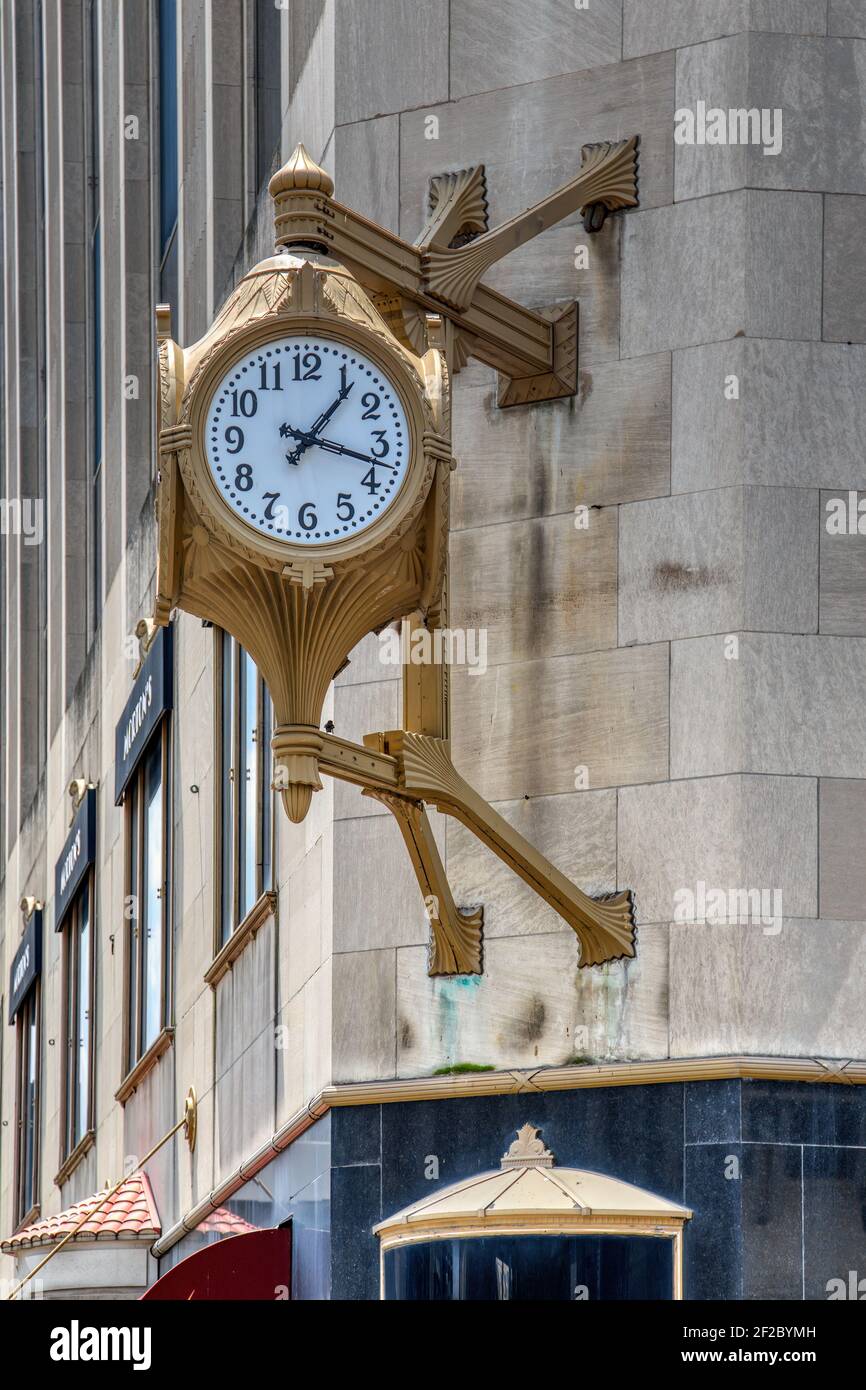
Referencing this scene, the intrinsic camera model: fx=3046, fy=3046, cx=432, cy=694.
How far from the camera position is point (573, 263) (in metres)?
17.1

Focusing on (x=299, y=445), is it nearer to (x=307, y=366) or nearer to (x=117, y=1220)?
(x=307, y=366)

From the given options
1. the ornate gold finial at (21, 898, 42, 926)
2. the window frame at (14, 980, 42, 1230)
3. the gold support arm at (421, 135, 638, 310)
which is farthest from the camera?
the ornate gold finial at (21, 898, 42, 926)

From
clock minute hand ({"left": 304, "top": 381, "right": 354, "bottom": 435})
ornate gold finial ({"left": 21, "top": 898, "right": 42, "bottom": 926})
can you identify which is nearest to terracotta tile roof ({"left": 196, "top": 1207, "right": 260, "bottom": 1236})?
clock minute hand ({"left": 304, "top": 381, "right": 354, "bottom": 435})

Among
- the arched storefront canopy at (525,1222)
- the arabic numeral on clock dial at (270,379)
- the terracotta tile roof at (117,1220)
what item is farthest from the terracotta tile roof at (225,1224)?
the arabic numeral on clock dial at (270,379)

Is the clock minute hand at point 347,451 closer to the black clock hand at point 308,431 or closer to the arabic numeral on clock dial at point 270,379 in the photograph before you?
the black clock hand at point 308,431

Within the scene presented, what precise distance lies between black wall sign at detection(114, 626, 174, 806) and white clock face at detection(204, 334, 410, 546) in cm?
1086

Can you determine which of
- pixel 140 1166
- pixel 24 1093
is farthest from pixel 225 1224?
pixel 24 1093

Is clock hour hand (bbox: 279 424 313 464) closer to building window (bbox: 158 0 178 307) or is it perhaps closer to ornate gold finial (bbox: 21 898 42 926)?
building window (bbox: 158 0 178 307)

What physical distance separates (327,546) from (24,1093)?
2816cm

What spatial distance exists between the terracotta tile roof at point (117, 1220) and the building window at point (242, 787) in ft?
12.4

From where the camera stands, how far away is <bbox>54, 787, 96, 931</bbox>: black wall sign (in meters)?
33.2

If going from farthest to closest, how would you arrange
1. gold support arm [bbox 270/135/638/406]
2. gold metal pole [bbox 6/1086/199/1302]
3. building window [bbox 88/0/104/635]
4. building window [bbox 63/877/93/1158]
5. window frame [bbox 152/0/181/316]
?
building window [bbox 88/0/104/635]
building window [bbox 63/877/93/1158]
window frame [bbox 152/0/181/316]
gold metal pole [bbox 6/1086/199/1302]
gold support arm [bbox 270/135/638/406]
